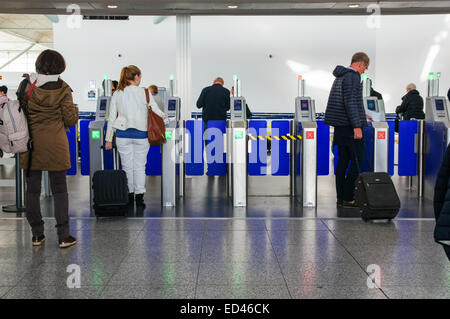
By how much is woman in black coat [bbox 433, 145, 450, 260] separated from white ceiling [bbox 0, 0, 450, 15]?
617cm

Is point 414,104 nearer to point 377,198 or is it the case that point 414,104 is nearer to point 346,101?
point 346,101

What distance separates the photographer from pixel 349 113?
5.58 meters

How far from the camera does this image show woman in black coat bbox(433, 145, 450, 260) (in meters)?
2.27

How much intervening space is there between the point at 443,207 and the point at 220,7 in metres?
6.91

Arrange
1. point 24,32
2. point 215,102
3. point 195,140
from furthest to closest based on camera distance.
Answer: point 24,32 < point 215,102 < point 195,140

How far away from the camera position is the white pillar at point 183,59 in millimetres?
9492

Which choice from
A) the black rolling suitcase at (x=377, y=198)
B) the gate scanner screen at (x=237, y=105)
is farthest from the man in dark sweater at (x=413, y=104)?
the black rolling suitcase at (x=377, y=198)

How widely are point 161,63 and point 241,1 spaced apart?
213 inches

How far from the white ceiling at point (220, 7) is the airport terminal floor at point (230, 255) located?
362 cm

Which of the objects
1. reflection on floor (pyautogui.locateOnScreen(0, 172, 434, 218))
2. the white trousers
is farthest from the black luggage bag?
the white trousers

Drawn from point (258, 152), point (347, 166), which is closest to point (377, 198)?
point (347, 166)

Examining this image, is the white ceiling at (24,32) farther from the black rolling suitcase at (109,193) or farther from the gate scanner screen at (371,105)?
the black rolling suitcase at (109,193)

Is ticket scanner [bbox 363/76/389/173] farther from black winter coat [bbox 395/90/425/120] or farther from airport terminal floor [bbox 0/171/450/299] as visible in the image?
black winter coat [bbox 395/90/425/120]

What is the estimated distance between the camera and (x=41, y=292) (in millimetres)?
3162
